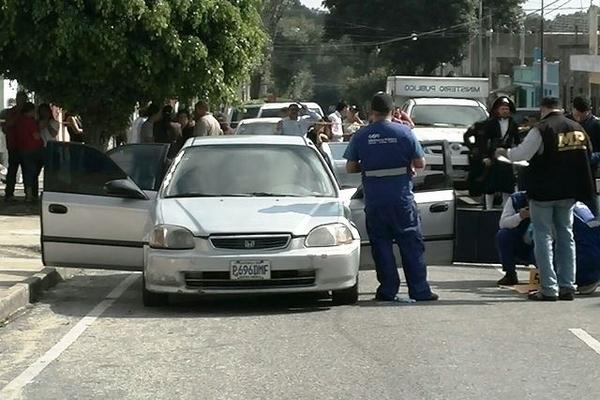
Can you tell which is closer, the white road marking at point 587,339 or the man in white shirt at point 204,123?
the white road marking at point 587,339

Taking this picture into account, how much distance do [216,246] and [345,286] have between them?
1198 mm

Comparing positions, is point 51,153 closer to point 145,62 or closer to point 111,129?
point 145,62

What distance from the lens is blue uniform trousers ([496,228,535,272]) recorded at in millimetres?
12865

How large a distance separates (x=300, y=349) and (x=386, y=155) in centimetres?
277

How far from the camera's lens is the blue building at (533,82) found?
66.1 metres

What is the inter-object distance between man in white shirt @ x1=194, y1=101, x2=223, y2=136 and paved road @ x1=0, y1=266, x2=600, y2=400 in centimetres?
805

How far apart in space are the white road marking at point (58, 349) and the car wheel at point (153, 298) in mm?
383

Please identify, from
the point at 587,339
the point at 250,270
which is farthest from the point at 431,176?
the point at 587,339

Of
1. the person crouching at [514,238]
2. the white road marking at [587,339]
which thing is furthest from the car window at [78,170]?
the white road marking at [587,339]

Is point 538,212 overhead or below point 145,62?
below

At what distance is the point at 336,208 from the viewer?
38.2ft

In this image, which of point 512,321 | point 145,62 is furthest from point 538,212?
point 145,62

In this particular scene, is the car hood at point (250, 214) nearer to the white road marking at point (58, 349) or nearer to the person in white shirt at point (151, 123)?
the white road marking at point (58, 349)

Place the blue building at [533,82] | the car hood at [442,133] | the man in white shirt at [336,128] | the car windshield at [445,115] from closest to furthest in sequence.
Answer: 1. the man in white shirt at [336,128]
2. the car hood at [442,133]
3. the car windshield at [445,115]
4. the blue building at [533,82]
